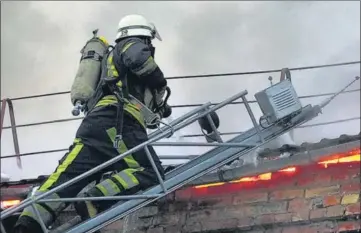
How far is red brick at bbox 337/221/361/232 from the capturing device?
211 inches

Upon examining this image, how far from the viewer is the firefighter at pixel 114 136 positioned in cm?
500

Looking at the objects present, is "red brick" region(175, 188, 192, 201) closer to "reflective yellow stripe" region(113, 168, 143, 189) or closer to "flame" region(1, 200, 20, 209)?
"reflective yellow stripe" region(113, 168, 143, 189)

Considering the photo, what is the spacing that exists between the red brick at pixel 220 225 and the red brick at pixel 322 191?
678mm

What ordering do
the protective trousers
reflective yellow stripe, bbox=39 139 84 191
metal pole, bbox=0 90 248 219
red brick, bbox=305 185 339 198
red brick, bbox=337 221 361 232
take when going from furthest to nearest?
red brick, bbox=305 185 339 198 < red brick, bbox=337 221 361 232 < reflective yellow stripe, bbox=39 139 84 191 < the protective trousers < metal pole, bbox=0 90 248 219

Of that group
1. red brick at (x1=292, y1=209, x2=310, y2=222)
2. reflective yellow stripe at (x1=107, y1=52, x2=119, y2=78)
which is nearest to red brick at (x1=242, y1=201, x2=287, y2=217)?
red brick at (x1=292, y1=209, x2=310, y2=222)

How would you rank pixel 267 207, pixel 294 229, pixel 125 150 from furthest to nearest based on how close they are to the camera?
pixel 267 207, pixel 294 229, pixel 125 150

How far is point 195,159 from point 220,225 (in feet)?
2.64

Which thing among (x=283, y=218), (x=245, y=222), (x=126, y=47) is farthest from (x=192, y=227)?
(x=126, y=47)

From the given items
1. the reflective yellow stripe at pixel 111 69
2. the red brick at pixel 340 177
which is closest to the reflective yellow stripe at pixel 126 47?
the reflective yellow stripe at pixel 111 69

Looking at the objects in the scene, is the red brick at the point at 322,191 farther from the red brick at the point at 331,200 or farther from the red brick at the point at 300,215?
the red brick at the point at 300,215

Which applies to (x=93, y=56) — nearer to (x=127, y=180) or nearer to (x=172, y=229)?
(x=127, y=180)

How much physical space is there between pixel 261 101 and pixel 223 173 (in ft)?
3.08

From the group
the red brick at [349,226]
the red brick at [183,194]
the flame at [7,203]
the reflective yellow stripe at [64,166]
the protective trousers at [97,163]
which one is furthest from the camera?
the flame at [7,203]

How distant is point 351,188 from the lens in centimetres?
573
